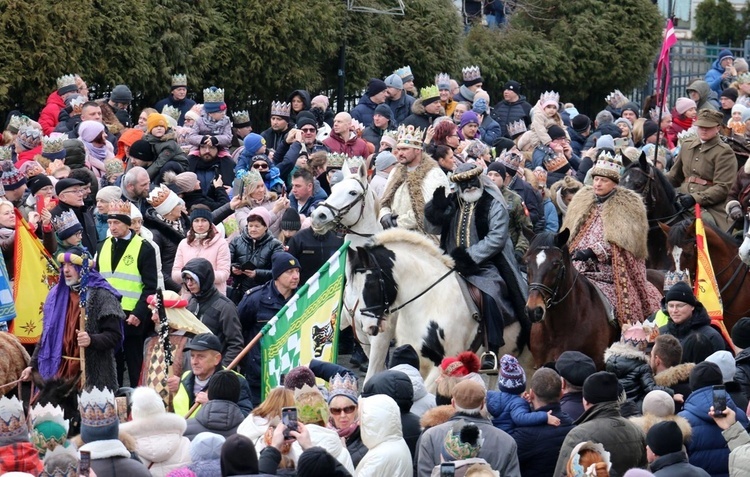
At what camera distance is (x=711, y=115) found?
63.7 feet

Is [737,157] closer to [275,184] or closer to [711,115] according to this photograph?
[711,115]

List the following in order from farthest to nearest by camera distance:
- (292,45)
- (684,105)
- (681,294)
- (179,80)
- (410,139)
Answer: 1. (684,105)
2. (292,45)
3. (179,80)
4. (410,139)
5. (681,294)

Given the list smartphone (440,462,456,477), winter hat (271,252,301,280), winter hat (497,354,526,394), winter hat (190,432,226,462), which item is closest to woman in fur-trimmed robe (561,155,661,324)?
winter hat (271,252,301,280)

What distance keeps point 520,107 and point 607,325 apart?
12226mm

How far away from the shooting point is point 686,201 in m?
18.2

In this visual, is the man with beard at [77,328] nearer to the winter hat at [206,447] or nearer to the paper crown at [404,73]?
the winter hat at [206,447]

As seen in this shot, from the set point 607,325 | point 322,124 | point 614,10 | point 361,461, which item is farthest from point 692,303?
point 614,10

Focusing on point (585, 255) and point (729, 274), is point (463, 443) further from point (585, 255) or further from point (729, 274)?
point (729, 274)

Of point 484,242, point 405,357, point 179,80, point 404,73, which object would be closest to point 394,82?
point 404,73

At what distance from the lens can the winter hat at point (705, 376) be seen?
35.1 ft

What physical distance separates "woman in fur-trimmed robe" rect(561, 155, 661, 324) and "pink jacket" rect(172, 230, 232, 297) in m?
3.15

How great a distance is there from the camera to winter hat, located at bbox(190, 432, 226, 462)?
376 inches

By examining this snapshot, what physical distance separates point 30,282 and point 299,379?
528cm

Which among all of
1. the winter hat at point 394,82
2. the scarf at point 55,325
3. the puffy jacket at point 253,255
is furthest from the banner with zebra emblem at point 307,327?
the winter hat at point 394,82
